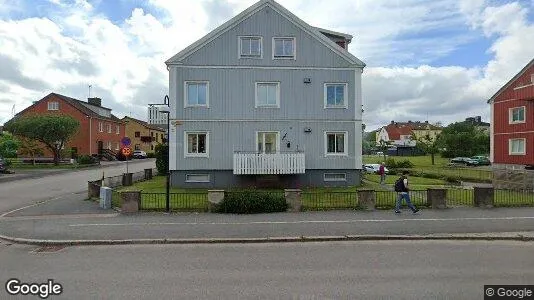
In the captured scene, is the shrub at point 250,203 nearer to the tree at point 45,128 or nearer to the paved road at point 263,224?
the paved road at point 263,224

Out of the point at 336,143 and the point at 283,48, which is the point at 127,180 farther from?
the point at 336,143

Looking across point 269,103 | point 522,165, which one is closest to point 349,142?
point 269,103

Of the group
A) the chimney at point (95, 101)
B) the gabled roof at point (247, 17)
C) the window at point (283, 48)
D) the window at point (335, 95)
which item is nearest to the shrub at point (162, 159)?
the gabled roof at point (247, 17)

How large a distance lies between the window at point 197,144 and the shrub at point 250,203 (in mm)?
8739

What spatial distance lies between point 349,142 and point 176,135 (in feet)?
33.3

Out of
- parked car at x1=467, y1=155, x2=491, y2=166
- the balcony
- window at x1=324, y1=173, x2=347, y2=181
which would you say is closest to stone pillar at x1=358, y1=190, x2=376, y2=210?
the balcony

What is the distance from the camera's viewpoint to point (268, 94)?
2534cm

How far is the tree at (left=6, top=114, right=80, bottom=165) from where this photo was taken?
46125 millimetres

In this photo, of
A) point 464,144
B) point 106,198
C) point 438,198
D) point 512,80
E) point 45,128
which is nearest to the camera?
point 438,198

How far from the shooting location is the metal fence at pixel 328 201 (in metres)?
16.6

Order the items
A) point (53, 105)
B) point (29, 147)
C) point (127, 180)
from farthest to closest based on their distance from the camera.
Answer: point (53, 105)
point (29, 147)
point (127, 180)

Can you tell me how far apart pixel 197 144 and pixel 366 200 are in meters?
11.7

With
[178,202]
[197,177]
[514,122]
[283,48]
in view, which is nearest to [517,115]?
[514,122]

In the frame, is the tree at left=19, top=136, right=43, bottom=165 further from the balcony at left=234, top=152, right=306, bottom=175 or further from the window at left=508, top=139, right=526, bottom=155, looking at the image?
the window at left=508, top=139, right=526, bottom=155
